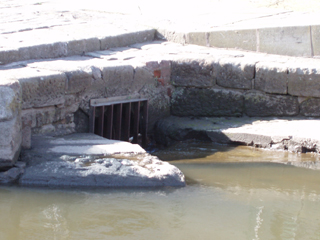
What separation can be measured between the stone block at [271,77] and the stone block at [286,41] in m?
0.52

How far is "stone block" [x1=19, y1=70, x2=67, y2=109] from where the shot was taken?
3.82m

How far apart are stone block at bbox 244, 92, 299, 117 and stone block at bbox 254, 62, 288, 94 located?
0.27ft

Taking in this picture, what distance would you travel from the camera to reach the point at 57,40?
5.00 meters

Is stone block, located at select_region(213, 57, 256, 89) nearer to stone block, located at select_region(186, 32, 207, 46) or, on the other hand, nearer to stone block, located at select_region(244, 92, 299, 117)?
stone block, located at select_region(244, 92, 299, 117)

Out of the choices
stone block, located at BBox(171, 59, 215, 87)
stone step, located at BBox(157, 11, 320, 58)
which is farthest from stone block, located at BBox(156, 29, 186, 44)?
stone block, located at BBox(171, 59, 215, 87)

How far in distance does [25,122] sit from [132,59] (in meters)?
1.62

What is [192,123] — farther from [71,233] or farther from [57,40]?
[71,233]

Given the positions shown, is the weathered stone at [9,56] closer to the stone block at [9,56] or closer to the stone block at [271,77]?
the stone block at [9,56]

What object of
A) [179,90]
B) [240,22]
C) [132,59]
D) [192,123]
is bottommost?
[192,123]

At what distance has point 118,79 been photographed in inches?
184

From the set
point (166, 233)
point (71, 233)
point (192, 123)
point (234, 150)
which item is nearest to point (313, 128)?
point (234, 150)

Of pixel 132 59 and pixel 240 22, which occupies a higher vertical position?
pixel 240 22

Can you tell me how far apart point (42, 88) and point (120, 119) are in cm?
106

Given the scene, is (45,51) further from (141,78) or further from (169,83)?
(169,83)
